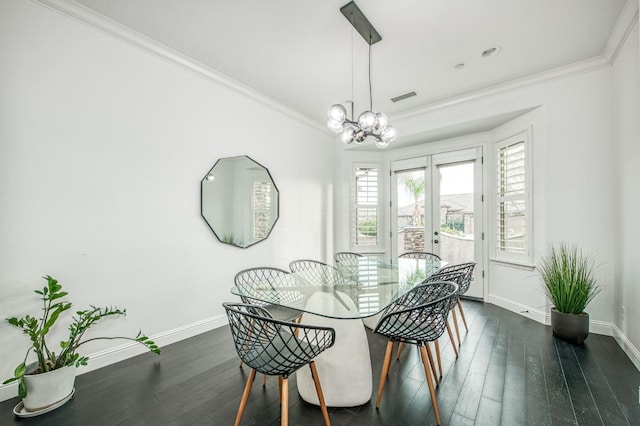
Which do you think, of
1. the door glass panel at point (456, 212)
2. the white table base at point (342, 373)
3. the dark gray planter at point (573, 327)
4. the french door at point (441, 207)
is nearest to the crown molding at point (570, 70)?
the french door at point (441, 207)

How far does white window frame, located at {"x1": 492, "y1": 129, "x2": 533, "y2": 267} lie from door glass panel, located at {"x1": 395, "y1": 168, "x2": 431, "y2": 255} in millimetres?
1027

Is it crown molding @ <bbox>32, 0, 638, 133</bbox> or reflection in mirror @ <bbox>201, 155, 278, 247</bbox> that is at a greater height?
crown molding @ <bbox>32, 0, 638, 133</bbox>

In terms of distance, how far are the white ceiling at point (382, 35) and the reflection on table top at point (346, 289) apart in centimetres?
226

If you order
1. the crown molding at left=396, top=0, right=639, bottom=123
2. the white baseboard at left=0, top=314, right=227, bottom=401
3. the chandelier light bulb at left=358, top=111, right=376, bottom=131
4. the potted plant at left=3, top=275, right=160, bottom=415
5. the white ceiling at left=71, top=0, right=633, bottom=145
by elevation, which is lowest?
the white baseboard at left=0, top=314, right=227, bottom=401

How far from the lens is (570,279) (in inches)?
109

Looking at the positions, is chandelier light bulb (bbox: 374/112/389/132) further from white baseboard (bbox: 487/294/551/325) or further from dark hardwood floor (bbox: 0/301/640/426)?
white baseboard (bbox: 487/294/551/325)

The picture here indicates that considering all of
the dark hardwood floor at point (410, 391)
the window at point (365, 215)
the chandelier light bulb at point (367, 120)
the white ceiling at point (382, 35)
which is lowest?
the dark hardwood floor at point (410, 391)

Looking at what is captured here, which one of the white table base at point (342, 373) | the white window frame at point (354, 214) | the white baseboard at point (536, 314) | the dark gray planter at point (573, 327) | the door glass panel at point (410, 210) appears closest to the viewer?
the white table base at point (342, 373)

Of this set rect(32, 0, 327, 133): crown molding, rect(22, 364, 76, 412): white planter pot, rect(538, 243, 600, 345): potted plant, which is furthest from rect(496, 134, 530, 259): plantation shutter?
rect(22, 364, 76, 412): white planter pot

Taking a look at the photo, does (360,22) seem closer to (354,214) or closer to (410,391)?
(410,391)

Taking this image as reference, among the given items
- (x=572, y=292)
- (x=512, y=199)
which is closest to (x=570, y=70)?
(x=512, y=199)

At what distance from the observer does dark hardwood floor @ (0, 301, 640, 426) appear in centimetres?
172

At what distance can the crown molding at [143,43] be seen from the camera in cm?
214

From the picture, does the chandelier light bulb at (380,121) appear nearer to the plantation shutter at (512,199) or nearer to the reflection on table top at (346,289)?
the reflection on table top at (346,289)
